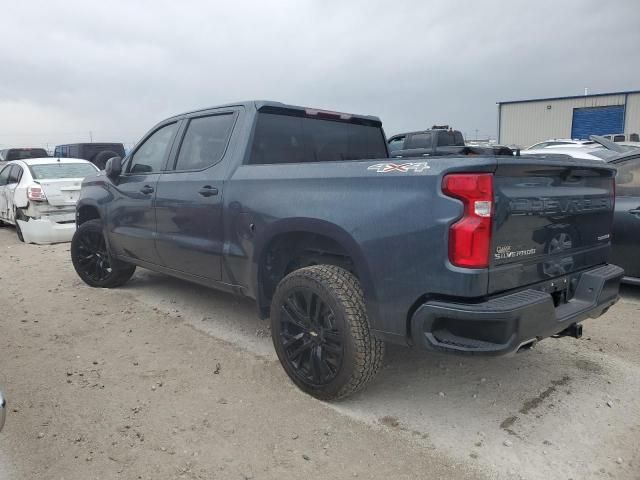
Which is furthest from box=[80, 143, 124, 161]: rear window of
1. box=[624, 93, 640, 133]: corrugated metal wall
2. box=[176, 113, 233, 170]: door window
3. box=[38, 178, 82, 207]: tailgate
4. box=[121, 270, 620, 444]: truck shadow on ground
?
box=[624, 93, 640, 133]: corrugated metal wall

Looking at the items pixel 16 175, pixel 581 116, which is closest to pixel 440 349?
pixel 16 175

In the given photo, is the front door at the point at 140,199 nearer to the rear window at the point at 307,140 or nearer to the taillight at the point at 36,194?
the rear window at the point at 307,140

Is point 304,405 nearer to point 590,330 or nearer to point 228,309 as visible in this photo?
point 228,309

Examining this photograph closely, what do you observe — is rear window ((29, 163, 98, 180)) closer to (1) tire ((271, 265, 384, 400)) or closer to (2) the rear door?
(1) tire ((271, 265, 384, 400))

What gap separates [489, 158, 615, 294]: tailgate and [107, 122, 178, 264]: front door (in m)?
3.06

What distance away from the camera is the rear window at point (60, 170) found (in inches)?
356

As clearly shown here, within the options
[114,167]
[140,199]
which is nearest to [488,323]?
[140,199]

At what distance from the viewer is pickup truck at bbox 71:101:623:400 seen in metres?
2.44

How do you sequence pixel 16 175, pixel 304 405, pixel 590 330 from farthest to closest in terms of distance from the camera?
pixel 16 175, pixel 590 330, pixel 304 405

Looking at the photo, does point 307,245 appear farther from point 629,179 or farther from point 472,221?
point 629,179

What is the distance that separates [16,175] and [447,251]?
30.7ft

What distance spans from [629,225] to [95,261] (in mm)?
5604

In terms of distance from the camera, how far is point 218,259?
12.6 feet

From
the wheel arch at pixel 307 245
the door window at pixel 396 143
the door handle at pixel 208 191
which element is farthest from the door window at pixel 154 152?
the door window at pixel 396 143
